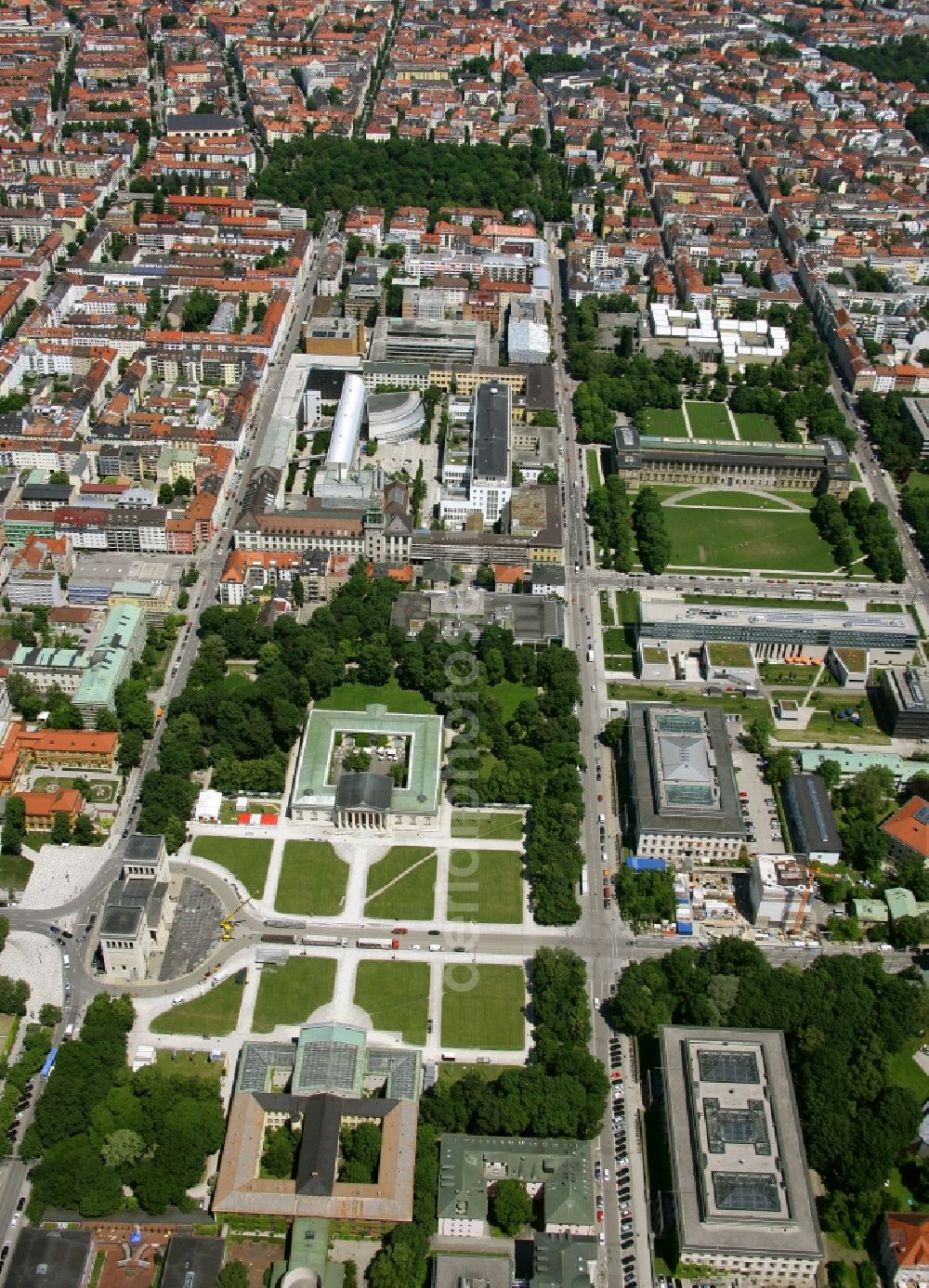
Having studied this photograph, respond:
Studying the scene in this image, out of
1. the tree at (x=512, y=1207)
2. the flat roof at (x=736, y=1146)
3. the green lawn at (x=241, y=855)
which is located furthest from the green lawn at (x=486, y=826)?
the tree at (x=512, y=1207)

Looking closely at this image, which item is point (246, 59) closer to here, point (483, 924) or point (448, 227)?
point (448, 227)

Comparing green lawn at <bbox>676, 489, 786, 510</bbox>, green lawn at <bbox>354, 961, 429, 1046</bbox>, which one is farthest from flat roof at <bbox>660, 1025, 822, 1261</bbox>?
green lawn at <bbox>676, 489, 786, 510</bbox>

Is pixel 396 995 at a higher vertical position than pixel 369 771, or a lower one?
lower

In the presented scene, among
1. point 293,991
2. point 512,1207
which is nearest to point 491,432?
point 293,991

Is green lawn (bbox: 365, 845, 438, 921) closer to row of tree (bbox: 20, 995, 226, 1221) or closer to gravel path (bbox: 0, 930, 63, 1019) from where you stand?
row of tree (bbox: 20, 995, 226, 1221)

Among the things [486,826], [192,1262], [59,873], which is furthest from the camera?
[486,826]

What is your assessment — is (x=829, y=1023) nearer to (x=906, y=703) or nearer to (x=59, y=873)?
(x=906, y=703)

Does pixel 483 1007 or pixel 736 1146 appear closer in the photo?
pixel 736 1146
